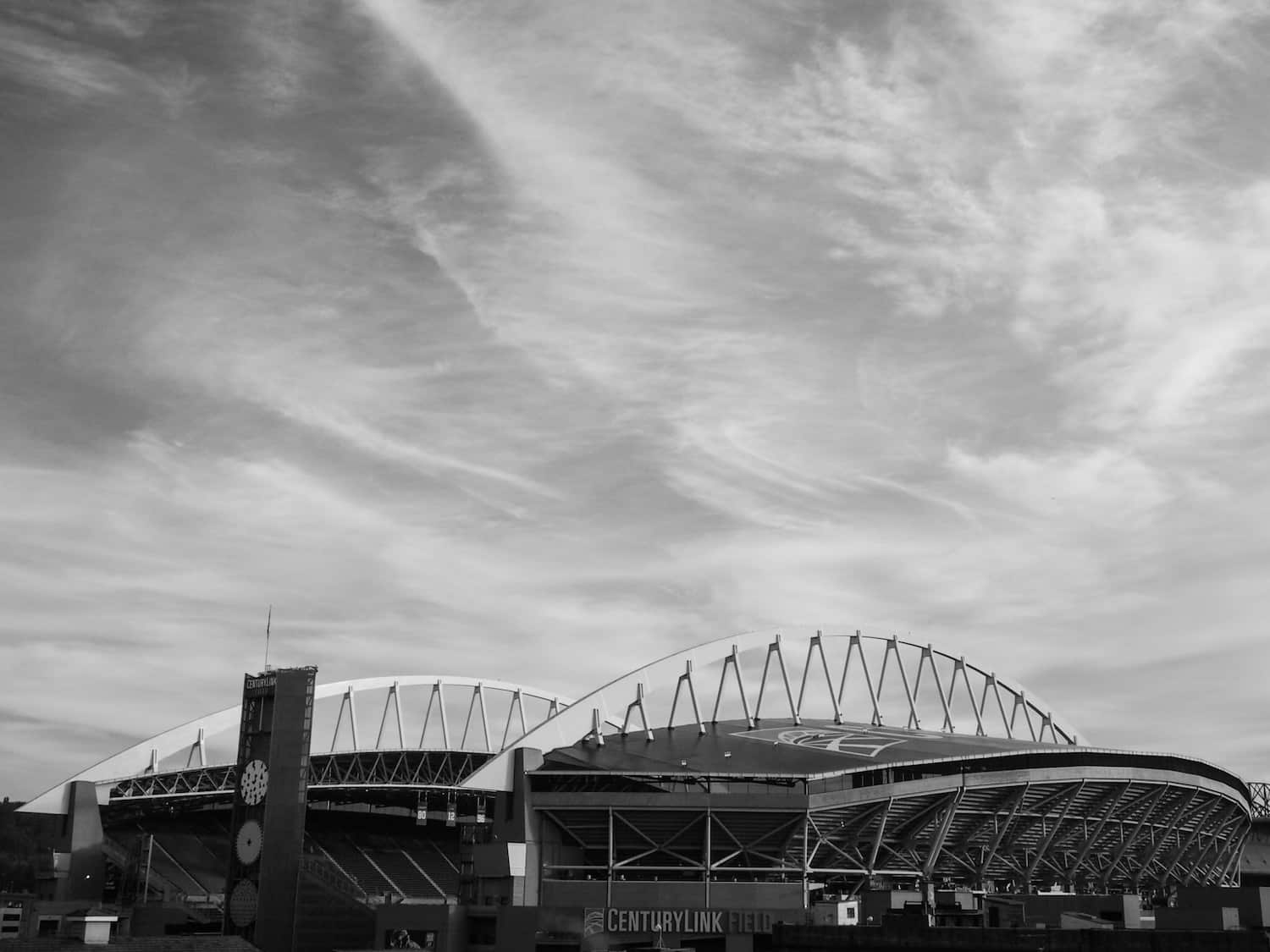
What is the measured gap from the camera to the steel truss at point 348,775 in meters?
110

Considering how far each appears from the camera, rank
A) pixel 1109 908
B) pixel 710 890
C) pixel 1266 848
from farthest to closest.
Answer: pixel 1266 848 < pixel 710 890 < pixel 1109 908

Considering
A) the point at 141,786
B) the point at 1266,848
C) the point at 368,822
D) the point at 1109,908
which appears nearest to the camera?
the point at 1109,908

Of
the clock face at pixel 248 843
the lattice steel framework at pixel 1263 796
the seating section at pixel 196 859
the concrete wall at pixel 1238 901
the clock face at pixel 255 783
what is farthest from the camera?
the lattice steel framework at pixel 1263 796

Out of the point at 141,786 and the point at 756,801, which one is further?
the point at 141,786

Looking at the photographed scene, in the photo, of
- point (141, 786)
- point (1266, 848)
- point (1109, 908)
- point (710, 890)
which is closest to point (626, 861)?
point (710, 890)

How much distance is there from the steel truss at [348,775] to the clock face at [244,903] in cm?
2406

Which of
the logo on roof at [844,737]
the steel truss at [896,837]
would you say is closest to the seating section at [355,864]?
the steel truss at [896,837]

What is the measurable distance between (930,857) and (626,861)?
A: 20.7 meters

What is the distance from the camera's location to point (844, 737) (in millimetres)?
100312

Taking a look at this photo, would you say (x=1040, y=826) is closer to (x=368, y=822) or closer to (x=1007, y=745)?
(x=1007, y=745)

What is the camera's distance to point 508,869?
82750 mm

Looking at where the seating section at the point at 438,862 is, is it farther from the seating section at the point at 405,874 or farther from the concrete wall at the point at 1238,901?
the concrete wall at the point at 1238,901

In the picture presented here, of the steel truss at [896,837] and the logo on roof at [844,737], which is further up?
the logo on roof at [844,737]

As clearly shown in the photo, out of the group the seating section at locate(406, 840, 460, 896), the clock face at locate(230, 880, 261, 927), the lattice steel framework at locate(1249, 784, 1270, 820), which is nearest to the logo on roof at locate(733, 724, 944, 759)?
the seating section at locate(406, 840, 460, 896)
